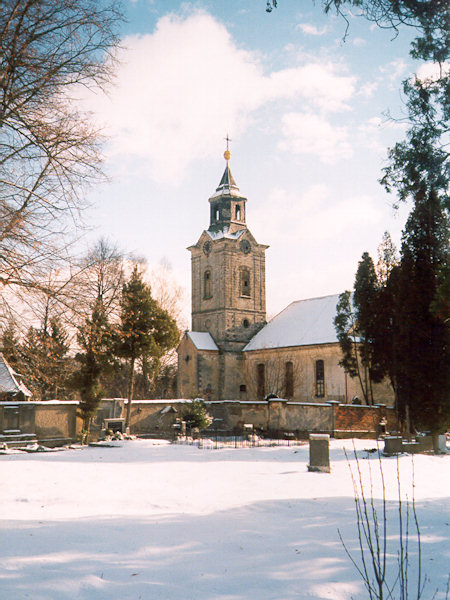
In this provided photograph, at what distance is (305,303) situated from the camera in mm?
45094

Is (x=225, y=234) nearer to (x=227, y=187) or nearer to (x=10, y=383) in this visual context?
(x=227, y=187)

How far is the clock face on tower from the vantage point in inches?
1844

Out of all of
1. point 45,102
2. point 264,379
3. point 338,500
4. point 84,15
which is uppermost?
point 84,15

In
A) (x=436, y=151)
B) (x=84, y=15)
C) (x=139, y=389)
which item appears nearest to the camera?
(x=84, y=15)

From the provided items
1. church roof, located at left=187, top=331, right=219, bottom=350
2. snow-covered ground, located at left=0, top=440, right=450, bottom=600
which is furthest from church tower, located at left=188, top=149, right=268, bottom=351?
snow-covered ground, located at left=0, top=440, right=450, bottom=600

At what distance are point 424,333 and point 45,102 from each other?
16.9 m

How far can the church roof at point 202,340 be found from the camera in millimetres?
43625

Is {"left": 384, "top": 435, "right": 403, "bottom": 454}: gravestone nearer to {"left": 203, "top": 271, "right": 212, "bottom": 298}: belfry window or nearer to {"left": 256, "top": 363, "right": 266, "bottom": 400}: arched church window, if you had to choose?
{"left": 256, "top": 363, "right": 266, "bottom": 400}: arched church window

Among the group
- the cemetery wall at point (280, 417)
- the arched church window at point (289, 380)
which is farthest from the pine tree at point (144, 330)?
the arched church window at point (289, 380)

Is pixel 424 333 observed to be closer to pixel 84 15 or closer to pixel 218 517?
pixel 218 517

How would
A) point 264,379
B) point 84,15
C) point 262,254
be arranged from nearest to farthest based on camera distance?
point 84,15
point 264,379
point 262,254

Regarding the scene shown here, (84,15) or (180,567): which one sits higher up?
(84,15)

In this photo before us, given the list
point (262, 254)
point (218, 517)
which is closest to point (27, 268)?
point (218, 517)

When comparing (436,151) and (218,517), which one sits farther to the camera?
(436,151)
